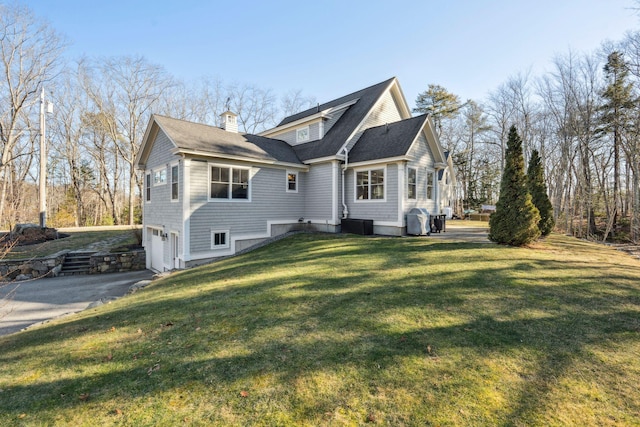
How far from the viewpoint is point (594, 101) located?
66.9 feet

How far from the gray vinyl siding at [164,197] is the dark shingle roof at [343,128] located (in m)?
6.18

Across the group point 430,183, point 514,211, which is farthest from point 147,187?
point 514,211

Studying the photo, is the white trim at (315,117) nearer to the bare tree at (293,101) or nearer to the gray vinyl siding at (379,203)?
the gray vinyl siding at (379,203)

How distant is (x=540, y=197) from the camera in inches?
492

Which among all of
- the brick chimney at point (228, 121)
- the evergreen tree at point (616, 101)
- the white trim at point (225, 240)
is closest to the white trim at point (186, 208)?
the white trim at point (225, 240)

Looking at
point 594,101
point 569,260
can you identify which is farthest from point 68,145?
point 594,101

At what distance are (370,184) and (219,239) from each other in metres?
6.97

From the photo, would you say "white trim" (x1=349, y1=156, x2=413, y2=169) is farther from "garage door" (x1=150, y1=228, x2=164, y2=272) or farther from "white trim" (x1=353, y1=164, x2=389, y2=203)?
"garage door" (x1=150, y1=228, x2=164, y2=272)

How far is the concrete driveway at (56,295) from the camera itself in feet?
25.7

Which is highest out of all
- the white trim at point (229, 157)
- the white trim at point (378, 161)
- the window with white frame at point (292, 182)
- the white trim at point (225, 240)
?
the white trim at point (229, 157)

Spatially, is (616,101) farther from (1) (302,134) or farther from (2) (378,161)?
(1) (302,134)

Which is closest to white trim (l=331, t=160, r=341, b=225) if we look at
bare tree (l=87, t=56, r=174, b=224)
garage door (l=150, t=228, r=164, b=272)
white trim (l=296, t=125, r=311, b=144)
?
white trim (l=296, t=125, r=311, b=144)

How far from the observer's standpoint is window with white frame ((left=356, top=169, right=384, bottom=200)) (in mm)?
12852

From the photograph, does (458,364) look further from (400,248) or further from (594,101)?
(594,101)
